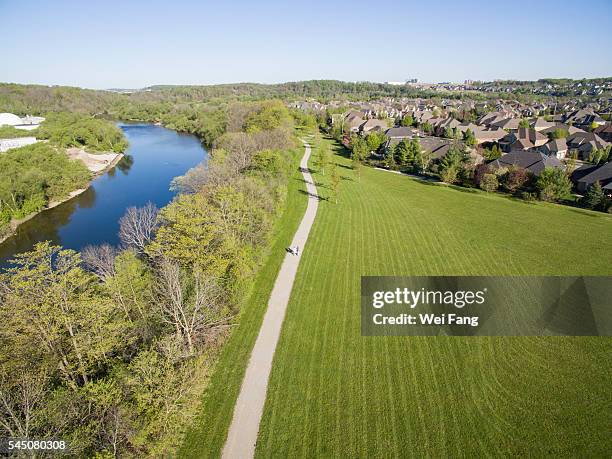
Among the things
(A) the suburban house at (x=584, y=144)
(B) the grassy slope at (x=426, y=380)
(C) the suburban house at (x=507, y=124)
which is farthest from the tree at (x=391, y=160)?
(C) the suburban house at (x=507, y=124)

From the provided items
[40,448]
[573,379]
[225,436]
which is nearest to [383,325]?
[573,379]

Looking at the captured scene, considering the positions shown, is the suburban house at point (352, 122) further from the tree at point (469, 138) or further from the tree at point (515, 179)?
the tree at point (515, 179)

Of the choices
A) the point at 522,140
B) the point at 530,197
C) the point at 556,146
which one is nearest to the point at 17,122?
the point at 530,197

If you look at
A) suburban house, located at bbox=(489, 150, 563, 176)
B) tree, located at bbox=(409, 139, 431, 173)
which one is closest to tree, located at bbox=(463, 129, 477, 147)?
tree, located at bbox=(409, 139, 431, 173)

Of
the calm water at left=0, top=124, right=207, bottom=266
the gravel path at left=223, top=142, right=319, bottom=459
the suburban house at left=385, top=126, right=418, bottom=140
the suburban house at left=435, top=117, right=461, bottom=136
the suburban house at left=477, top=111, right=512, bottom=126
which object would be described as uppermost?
the suburban house at left=477, top=111, right=512, bottom=126

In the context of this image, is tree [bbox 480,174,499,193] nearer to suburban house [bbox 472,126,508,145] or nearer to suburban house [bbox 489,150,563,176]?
suburban house [bbox 489,150,563,176]

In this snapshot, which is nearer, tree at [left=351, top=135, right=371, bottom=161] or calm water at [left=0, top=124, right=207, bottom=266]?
calm water at [left=0, top=124, right=207, bottom=266]
